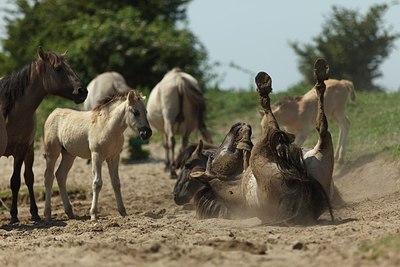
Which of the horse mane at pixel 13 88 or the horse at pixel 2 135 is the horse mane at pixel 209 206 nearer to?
the horse at pixel 2 135

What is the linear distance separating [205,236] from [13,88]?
4.46m

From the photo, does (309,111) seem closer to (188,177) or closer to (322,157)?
(188,177)

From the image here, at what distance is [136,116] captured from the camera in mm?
10906

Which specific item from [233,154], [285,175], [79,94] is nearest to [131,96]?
[79,94]

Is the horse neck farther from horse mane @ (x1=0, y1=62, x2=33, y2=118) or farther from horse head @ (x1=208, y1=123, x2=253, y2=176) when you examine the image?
horse head @ (x1=208, y1=123, x2=253, y2=176)

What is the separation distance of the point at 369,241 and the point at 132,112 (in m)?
4.36

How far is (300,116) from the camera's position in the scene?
1431 centimetres

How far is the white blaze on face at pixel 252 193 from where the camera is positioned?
30.6 feet

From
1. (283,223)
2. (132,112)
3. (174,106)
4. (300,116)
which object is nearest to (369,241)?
(283,223)

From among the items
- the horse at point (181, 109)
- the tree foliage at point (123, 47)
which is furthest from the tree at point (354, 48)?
the horse at point (181, 109)

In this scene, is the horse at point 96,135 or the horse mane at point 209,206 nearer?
the horse mane at point 209,206

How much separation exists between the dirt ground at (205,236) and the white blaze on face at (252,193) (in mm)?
216

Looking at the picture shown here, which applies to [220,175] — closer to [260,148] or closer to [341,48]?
[260,148]

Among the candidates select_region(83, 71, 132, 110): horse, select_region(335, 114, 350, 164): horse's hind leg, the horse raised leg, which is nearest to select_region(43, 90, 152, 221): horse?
the horse raised leg
